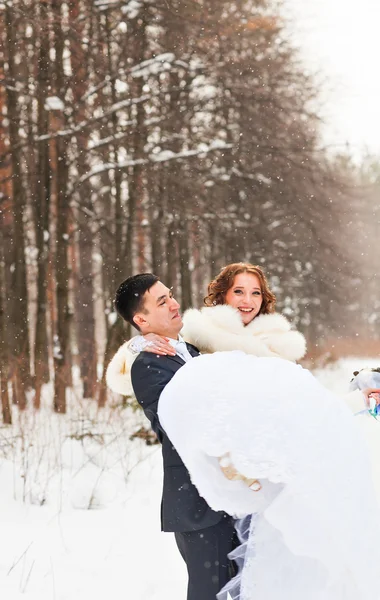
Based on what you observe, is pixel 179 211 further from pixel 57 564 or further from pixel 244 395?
pixel 244 395

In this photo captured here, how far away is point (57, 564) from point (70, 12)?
27.2ft

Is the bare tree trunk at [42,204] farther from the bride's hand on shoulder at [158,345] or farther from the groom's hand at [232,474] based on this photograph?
the groom's hand at [232,474]

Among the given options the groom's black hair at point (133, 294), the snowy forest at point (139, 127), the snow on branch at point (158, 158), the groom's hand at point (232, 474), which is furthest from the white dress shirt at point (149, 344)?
the snow on branch at point (158, 158)

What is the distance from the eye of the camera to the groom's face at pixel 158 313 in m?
2.81

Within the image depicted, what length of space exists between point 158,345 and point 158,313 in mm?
189

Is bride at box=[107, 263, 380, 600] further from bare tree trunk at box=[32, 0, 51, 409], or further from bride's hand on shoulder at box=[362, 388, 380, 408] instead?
bare tree trunk at box=[32, 0, 51, 409]

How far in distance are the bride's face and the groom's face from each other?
0.38 metres

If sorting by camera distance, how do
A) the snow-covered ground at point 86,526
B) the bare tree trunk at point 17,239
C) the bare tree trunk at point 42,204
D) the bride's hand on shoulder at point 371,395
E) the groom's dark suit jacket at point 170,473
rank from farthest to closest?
the bare tree trunk at point 42,204 < the bare tree trunk at point 17,239 < the snow-covered ground at point 86,526 < the bride's hand on shoulder at point 371,395 < the groom's dark suit jacket at point 170,473

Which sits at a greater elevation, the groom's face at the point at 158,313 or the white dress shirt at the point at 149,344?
the groom's face at the point at 158,313

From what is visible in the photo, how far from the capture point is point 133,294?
9.29 feet

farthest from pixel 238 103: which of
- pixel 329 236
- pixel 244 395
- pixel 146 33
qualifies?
pixel 244 395

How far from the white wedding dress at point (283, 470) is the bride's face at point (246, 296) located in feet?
2.02

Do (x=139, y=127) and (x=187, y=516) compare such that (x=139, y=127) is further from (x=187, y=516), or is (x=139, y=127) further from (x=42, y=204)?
(x=187, y=516)

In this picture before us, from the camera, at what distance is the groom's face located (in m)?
2.81
